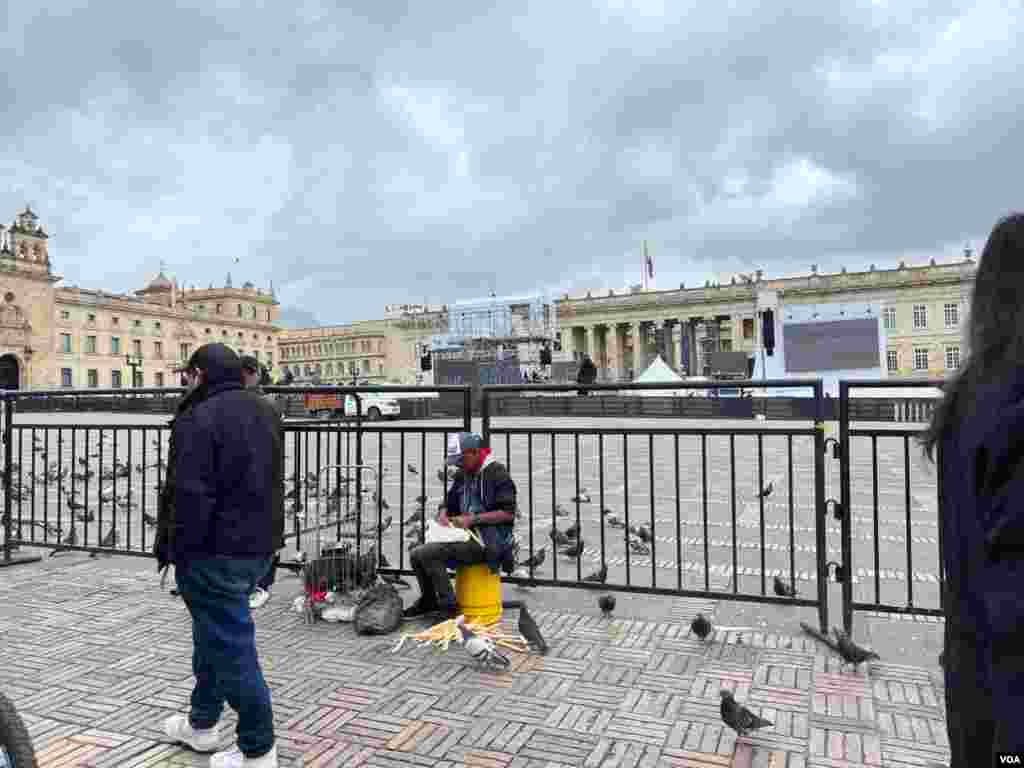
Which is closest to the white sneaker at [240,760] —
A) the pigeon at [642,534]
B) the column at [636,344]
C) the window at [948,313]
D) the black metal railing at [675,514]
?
the black metal railing at [675,514]

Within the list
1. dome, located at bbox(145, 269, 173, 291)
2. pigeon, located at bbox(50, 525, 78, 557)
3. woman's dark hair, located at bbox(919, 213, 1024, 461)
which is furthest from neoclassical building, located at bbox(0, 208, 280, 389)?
woman's dark hair, located at bbox(919, 213, 1024, 461)

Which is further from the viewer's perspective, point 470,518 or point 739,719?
point 470,518

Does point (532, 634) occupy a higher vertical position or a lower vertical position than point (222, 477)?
lower

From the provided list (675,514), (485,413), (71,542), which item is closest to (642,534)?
(675,514)

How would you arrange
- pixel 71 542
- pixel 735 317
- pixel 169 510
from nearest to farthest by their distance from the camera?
pixel 169 510
pixel 71 542
pixel 735 317

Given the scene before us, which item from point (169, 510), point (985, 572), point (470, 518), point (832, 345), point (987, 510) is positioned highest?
point (832, 345)

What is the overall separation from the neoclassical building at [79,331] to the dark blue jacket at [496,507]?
64.5 m

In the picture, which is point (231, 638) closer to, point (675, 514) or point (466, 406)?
point (466, 406)

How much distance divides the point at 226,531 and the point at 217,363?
75cm

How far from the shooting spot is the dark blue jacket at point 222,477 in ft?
10.1

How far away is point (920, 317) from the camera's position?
244 feet

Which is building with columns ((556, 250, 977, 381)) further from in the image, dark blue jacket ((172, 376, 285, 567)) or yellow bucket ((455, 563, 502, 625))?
dark blue jacket ((172, 376, 285, 567))

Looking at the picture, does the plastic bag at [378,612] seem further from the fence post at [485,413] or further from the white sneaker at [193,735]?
the white sneaker at [193,735]

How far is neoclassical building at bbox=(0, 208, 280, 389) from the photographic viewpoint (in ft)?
242
